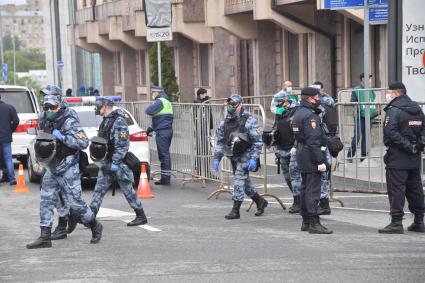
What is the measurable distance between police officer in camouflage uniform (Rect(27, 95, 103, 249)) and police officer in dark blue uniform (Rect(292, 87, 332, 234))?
8.10 feet

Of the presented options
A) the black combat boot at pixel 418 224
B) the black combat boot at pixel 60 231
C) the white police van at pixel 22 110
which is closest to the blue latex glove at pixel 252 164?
the black combat boot at pixel 418 224

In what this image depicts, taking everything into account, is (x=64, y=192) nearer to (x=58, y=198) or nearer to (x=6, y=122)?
(x=58, y=198)

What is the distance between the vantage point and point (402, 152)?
36.6 ft

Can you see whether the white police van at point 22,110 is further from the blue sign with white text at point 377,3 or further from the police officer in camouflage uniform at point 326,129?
the police officer in camouflage uniform at point 326,129

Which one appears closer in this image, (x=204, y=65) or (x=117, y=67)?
(x=204, y=65)

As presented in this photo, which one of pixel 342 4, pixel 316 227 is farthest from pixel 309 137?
pixel 342 4

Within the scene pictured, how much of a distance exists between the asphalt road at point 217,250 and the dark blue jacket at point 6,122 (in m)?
3.74

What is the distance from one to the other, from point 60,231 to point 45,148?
128cm

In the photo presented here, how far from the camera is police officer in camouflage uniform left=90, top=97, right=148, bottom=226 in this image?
11695 millimetres

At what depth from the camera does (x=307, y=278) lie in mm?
8609

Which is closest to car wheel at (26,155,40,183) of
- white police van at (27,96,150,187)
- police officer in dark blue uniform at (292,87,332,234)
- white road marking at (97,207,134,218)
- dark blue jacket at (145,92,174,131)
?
white police van at (27,96,150,187)

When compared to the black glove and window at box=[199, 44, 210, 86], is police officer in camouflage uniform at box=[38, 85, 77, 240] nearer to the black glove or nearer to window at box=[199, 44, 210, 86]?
the black glove

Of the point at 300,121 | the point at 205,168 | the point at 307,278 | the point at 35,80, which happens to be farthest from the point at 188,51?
the point at 35,80

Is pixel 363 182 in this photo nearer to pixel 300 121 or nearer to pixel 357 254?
pixel 300 121
